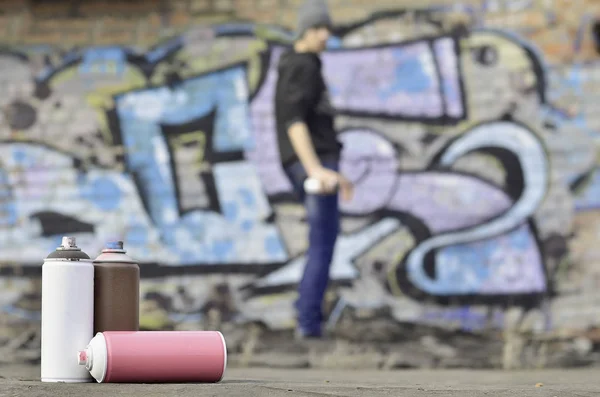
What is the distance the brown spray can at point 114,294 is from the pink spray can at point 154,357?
176mm

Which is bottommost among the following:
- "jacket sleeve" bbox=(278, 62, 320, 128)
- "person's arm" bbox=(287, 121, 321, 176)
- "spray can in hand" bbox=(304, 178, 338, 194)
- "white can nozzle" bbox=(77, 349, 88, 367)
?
"white can nozzle" bbox=(77, 349, 88, 367)

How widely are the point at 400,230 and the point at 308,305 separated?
2.24m

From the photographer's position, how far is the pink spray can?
4.11 m

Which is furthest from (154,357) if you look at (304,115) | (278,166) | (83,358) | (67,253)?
(278,166)

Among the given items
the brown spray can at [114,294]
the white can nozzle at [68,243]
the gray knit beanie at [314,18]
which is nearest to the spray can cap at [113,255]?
the brown spray can at [114,294]

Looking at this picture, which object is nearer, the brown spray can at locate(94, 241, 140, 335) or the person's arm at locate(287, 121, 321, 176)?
the brown spray can at locate(94, 241, 140, 335)

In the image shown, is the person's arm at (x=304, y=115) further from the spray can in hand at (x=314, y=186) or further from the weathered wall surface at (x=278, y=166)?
the weathered wall surface at (x=278, y=166)

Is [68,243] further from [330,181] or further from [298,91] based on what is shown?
[298,91]

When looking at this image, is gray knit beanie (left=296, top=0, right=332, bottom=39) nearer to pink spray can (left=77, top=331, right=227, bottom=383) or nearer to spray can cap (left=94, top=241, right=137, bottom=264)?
spray can cap (left=94, top=241, right=137, bottom=264)

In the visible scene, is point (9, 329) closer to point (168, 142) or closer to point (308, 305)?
point (168, 142)

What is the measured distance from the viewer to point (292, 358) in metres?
7.89

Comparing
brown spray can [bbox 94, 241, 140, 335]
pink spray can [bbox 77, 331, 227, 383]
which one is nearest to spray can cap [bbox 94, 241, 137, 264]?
brown spray can [bbox 94, 241, 140, 335]

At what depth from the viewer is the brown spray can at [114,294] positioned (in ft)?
14.3

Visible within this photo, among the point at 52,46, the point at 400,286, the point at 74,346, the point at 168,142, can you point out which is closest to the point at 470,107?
the point at 400,286
